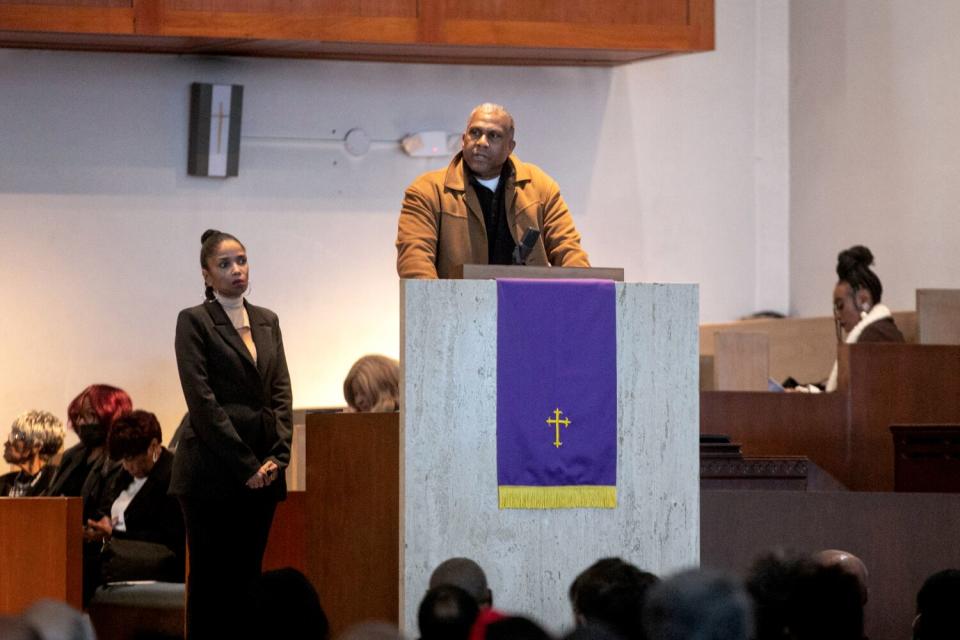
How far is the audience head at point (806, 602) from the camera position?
11.2 feet

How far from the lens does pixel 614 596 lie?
140 inches

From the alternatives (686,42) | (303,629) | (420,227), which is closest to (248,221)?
(686,42)

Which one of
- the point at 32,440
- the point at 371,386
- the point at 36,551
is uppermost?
the point at 371,386

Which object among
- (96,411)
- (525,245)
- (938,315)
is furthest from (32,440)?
(938,315)

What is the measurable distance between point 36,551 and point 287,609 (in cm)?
267

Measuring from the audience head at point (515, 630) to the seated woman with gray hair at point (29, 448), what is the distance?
5048 millimetres

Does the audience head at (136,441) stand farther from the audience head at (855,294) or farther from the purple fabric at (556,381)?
the audience head at (855,294)

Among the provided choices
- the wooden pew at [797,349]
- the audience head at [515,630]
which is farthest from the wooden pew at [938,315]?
the audience head at [515,630]

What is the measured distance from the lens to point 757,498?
6.28 m

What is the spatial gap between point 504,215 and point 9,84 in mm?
4016

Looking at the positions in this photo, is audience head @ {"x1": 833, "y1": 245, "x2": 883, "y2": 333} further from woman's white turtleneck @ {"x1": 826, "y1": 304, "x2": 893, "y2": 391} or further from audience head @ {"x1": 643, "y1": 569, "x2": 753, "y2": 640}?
audience head @ {"x1": 643, "y1": 569, "x2": 753, "y2": 640}

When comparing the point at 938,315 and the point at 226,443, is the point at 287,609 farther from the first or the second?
the point at 938,315

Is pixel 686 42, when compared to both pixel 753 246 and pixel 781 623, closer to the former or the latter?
pixel 753 246

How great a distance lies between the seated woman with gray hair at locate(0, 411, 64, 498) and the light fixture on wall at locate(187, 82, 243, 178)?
174 centimetres
